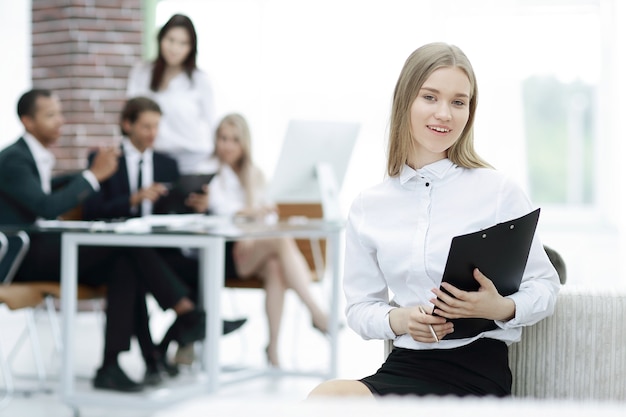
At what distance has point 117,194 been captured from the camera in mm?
4164

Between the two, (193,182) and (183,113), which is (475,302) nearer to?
(193,182)

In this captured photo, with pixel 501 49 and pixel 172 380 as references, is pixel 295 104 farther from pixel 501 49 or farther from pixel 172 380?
pixel 172 380

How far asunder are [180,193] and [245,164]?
51 centimetres

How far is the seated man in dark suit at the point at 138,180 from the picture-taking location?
13.4ft

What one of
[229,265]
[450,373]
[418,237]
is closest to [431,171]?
[418,237]

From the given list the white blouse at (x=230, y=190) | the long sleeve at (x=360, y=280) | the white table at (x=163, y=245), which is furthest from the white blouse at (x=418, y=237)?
the white blouse at (x=230, y=190)

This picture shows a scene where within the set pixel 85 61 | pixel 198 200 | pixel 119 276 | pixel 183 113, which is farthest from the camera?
pixel 85 61

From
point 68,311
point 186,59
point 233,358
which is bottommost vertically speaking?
point 233,358

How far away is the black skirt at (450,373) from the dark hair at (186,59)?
302cm

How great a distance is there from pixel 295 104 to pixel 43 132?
2765 mm

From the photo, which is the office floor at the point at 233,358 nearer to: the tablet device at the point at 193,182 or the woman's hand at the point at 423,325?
the tablet device at the point at 193,182

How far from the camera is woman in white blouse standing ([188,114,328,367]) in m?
4.16

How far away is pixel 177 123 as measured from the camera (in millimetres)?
4574

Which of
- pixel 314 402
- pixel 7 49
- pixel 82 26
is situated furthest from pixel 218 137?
pixel 314 402
